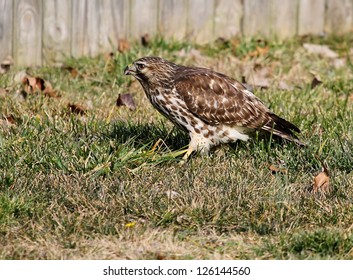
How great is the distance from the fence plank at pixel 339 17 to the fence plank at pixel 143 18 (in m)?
2.57

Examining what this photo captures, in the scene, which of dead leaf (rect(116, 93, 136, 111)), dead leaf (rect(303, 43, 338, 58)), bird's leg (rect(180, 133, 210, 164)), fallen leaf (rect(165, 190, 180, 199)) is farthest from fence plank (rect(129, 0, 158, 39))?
fallen leaf (rect(165, 190, 180, 199))

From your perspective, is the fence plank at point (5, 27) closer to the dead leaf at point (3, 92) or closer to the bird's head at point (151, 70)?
the dead leaf at point (3, 92)

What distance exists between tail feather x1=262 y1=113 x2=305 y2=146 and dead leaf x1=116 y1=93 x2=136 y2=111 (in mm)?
1513

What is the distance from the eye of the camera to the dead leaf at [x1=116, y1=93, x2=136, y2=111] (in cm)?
842

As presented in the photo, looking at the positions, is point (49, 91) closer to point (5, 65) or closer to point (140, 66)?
point (5, 65)

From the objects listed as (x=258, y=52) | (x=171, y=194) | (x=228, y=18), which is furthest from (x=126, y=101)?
(x=228, y=18)

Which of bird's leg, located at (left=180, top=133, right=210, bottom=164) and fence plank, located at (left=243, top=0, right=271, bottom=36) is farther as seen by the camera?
fence plank, located at (left=243, top=0, right=271, bottom=36)

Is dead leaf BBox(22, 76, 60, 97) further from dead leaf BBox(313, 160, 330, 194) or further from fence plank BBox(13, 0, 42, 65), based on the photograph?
dead leaf BBox(313, 160, 330, 194)

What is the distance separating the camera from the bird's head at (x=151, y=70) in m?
7.45

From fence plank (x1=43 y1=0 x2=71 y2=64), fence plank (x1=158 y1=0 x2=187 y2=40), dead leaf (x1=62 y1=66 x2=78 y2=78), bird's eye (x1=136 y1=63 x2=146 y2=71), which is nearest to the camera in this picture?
bird's eye (x1=136 y1=63 x2=146 y2=71)

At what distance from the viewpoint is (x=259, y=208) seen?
600 cm

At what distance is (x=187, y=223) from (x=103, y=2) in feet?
15.7

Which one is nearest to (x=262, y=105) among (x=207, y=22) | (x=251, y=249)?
(x=251, y=249)

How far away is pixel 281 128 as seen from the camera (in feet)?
24.4
